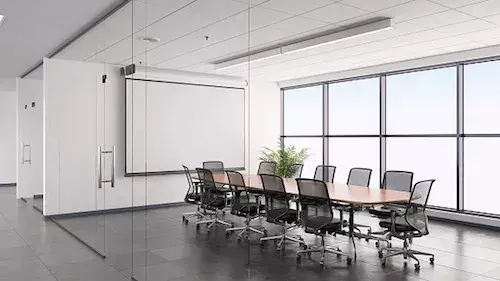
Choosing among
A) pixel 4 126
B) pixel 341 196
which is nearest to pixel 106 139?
pixel 341 196

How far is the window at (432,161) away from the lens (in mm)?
7051

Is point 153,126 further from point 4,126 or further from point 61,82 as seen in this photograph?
point 4,126

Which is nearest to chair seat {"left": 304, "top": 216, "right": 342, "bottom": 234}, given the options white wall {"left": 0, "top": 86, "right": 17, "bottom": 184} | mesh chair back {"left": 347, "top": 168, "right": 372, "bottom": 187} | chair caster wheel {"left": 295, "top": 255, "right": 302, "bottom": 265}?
chair caster wheel {"left": 295, "top": 255, "right": 302, "bottom": 265}

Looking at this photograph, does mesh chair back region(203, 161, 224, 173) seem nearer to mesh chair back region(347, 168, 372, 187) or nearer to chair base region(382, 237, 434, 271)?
mesh chair back region(347, 168, 372, 187)

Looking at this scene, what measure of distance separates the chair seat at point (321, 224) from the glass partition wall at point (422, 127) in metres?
3.23

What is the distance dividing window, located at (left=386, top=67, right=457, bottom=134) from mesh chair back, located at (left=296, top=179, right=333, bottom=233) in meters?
3.60

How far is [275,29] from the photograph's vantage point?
5.37 m

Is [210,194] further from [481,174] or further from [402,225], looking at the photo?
[481,174]

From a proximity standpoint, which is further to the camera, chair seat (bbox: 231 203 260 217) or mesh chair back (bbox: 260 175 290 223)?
chair seat (bbox: 231 203 260 217)

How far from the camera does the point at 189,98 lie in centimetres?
711

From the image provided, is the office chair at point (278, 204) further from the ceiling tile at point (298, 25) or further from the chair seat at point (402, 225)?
the ceiling tile at point (298, 25)

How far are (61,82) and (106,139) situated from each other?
1.46 m

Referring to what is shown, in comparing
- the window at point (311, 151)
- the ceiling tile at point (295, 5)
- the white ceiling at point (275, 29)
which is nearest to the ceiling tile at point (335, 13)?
the white ceiling at point (275, 29)

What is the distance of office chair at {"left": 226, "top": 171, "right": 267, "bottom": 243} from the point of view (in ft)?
18.4
